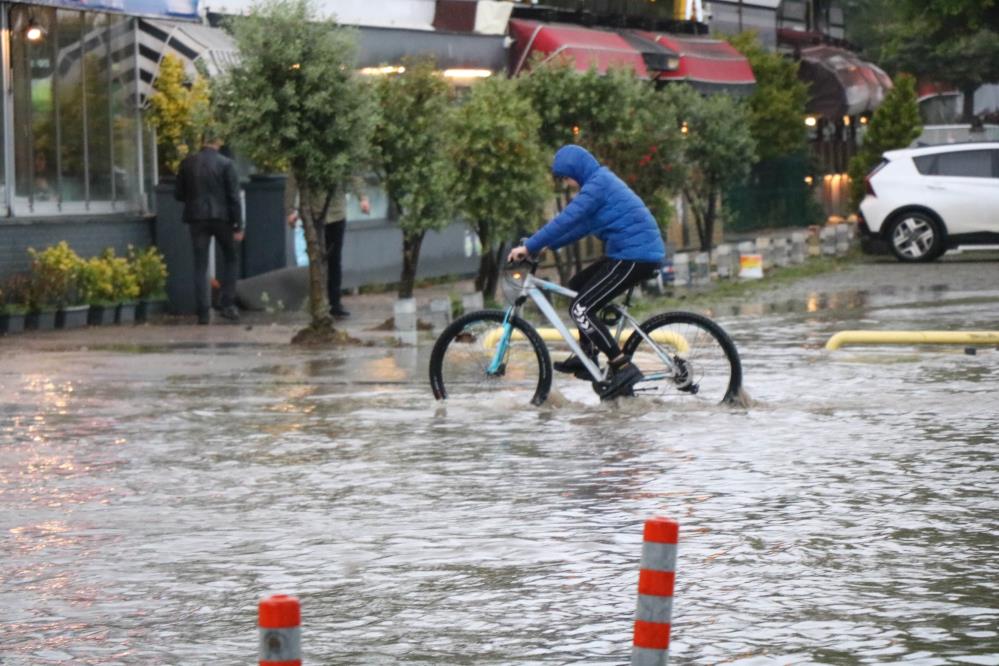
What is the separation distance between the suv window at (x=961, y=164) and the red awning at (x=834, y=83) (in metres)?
14.7

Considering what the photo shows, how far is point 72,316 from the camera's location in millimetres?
21391

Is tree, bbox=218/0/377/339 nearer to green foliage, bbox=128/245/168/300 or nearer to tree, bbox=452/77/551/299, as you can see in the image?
tree, bbox=452/77/551/299

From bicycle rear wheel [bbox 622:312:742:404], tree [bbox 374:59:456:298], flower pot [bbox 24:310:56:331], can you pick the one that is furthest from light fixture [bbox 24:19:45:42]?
bicycle rear wheel [bbox 622:312:742:404]

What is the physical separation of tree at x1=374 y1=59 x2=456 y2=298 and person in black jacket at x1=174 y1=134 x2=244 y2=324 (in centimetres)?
177

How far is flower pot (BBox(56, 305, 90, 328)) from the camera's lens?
2128cm

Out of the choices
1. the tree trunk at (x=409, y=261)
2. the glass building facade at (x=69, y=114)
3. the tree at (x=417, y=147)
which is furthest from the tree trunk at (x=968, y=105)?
the tree at (x=417, y=147)

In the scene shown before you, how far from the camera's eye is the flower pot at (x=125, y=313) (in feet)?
72.8

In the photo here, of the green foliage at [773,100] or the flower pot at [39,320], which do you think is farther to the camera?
the green foliage at [773,100]

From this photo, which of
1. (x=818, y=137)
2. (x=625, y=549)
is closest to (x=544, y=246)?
(x=625, y=549)

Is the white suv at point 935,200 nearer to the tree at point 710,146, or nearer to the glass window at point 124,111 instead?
the tree at point 710,146

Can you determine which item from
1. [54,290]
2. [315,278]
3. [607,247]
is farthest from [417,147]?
[607,247]

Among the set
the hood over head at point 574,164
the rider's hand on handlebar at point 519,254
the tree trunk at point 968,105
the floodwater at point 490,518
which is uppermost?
the tree trunk at point 968,105

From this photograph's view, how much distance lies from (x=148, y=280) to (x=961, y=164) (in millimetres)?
13510

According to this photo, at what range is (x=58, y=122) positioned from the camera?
2266 centimetres
